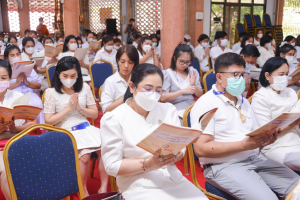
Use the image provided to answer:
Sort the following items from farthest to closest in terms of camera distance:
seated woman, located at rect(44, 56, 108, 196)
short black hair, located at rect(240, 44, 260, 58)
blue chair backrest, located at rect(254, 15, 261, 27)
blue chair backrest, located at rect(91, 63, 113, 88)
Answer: blue chair backrest, located at rect(254, 15, 261, 27)
blue chair backrest, located at rect(91, 63, 113, 88)
short black hair, located at rect(240, 44, 260, 58)
seated woman, located at rect(44, 56, 108, 196)

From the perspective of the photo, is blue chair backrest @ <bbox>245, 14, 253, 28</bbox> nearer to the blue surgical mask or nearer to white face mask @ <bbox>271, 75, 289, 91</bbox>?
white face mask @ <bbox>271, 75, 289, 91</bbox>

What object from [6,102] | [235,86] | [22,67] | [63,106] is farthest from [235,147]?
[22,67]

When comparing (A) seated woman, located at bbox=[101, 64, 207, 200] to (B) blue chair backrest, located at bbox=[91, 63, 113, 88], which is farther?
(B) blue chair backrest, located at bbox=[91, 63, 113, 88]

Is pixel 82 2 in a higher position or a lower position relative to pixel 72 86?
higher

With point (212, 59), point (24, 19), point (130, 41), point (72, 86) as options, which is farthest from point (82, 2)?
point (72, 86)

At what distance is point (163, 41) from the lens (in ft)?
18.3

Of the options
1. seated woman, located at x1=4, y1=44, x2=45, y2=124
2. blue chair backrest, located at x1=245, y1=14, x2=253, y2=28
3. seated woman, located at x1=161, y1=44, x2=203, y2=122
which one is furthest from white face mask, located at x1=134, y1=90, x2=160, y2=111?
blue chair backrest, located at x1=245, y1=14, x2=253, y2=28

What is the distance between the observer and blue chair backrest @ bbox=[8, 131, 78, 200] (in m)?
1.69

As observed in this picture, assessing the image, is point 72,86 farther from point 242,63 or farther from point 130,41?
point 130,41

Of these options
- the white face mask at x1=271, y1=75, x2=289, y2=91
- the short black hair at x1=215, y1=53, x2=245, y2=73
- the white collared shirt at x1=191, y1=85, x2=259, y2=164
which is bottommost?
the white collared shirt at x1=191, y1=85, x2=259, y2=164

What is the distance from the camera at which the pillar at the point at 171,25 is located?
5.40 meters

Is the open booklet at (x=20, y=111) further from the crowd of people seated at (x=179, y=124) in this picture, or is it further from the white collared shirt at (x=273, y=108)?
the white collared shirt at (x=273, y=108)

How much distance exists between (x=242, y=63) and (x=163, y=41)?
342 centimetres

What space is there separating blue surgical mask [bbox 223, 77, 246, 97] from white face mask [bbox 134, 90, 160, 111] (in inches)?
26.5
